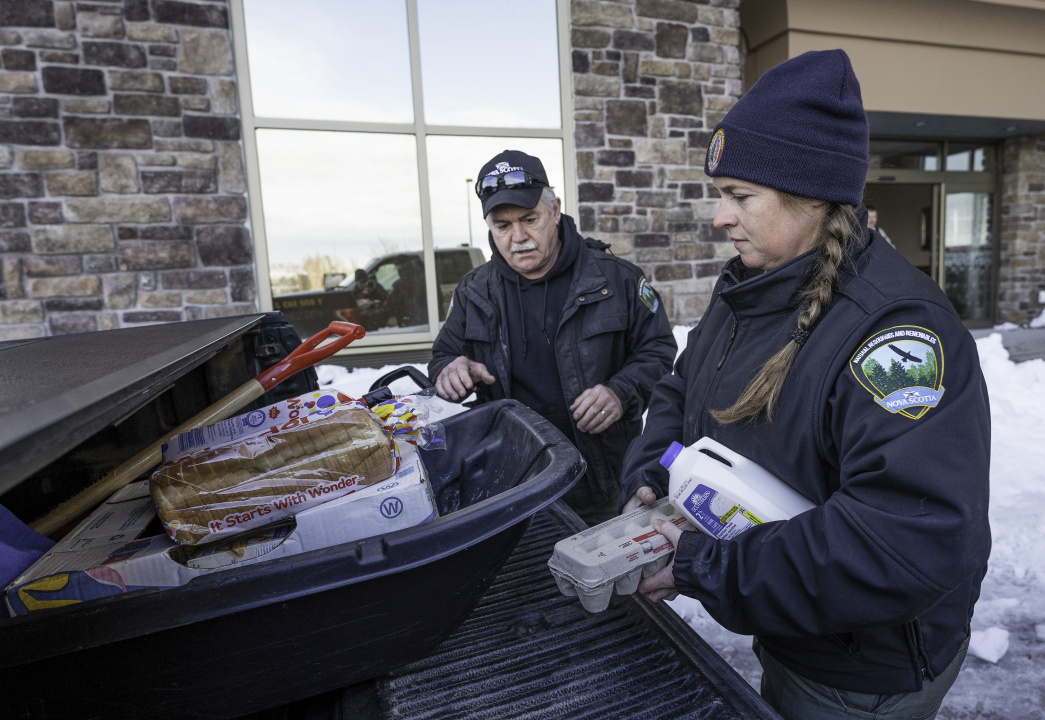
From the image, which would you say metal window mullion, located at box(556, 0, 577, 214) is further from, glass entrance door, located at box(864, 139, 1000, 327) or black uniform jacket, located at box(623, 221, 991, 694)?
glass entrance door, located at box(864, 139, 1000, 327)

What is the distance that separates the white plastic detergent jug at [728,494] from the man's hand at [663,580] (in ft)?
0.17

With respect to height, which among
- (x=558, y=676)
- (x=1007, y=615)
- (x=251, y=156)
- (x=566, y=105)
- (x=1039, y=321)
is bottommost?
(x=1007, y=615)

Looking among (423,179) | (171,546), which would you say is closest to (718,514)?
(171,546)

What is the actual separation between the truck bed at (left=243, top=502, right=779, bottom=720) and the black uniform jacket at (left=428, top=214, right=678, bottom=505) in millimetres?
1061

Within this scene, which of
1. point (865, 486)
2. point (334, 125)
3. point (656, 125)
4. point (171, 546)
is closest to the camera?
point (171, 546)

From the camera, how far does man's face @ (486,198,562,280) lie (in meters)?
2.18

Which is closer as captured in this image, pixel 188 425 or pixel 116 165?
pixel 188 425

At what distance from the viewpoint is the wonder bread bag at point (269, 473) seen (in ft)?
2.77

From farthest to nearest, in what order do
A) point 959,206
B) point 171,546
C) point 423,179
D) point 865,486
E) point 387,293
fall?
point 959,206
point 387,293
point 423,179
point 865,486
point 171,546

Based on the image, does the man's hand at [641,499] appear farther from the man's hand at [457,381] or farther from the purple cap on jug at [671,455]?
the man's hand at [457,381]

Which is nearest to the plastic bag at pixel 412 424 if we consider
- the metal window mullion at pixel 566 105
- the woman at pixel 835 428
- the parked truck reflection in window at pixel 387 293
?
the woman at pixel 835 428

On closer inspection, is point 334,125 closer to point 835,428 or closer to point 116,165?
point 116,165

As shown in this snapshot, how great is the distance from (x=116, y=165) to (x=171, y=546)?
465 centimetres

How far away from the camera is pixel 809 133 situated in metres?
1.07
